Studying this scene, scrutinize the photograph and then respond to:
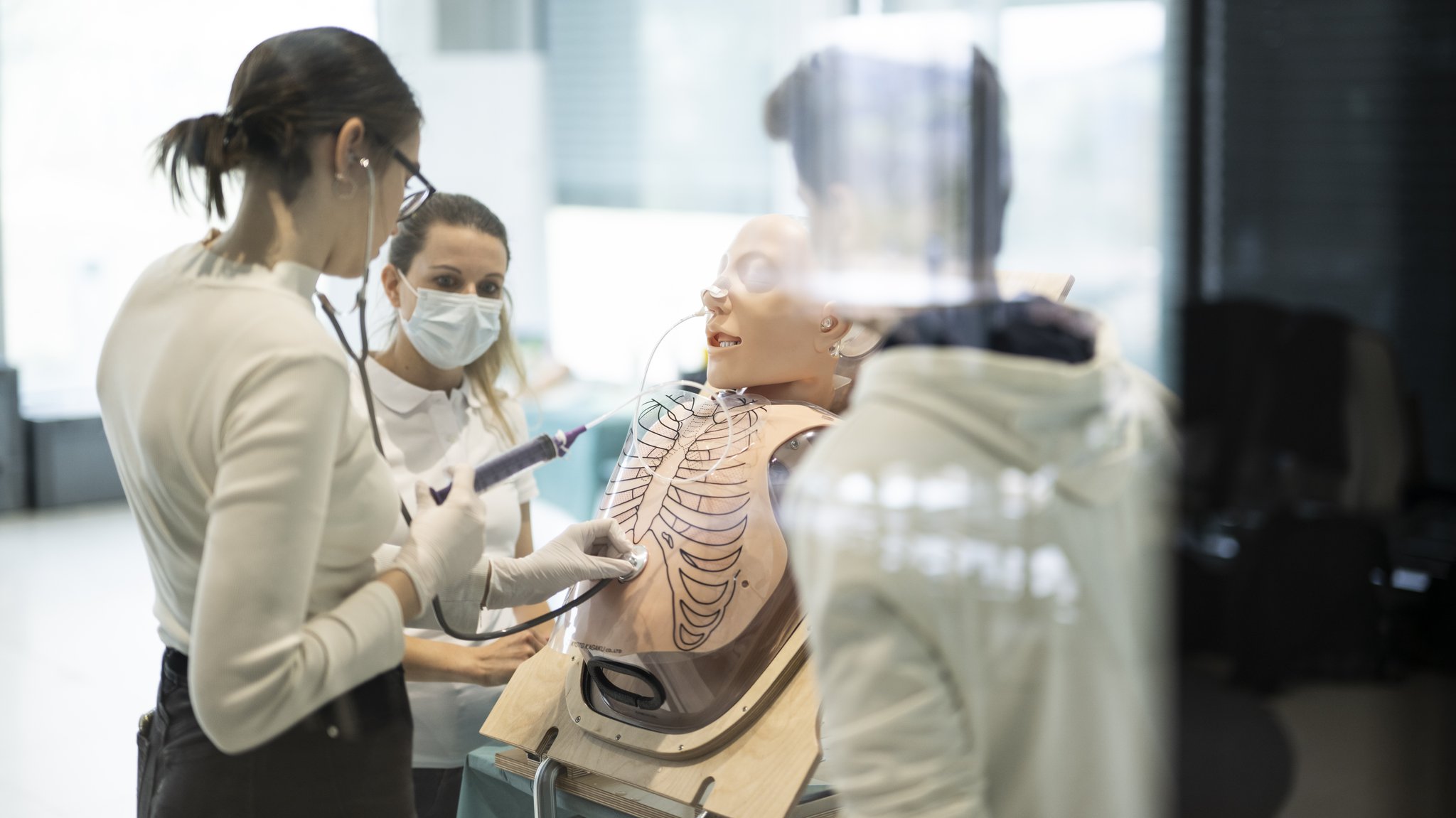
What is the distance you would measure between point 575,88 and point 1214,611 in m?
2.72

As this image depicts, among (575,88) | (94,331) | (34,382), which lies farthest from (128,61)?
(34,382)

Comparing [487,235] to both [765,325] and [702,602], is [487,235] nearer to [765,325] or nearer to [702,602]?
[765,325]

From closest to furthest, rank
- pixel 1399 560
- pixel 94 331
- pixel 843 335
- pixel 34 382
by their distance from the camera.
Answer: pixel 1399 560, pixel 843 335, pixel 94 331, pixel 34 382

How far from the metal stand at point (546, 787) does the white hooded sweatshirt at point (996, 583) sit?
0.71 meters

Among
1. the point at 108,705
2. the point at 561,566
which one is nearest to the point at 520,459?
the point at 561,566

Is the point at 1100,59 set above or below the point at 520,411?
above

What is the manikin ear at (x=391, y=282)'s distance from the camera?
175cm

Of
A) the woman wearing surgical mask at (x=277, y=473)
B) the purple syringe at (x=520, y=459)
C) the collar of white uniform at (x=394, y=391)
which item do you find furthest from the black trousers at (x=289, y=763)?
the collar of white uniform at (x=394, y=391)

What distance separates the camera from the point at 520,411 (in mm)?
1945

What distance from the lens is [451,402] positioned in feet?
5.96

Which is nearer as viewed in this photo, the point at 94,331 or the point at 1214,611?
the point at 1214,611

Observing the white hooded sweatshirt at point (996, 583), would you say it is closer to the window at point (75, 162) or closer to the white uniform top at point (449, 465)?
the white uniform top at point (449, 465)

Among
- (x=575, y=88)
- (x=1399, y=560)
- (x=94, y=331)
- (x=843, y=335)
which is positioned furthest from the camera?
(x=94, y=331)

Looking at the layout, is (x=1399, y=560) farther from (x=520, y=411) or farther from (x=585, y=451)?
(x=585, y=451)
